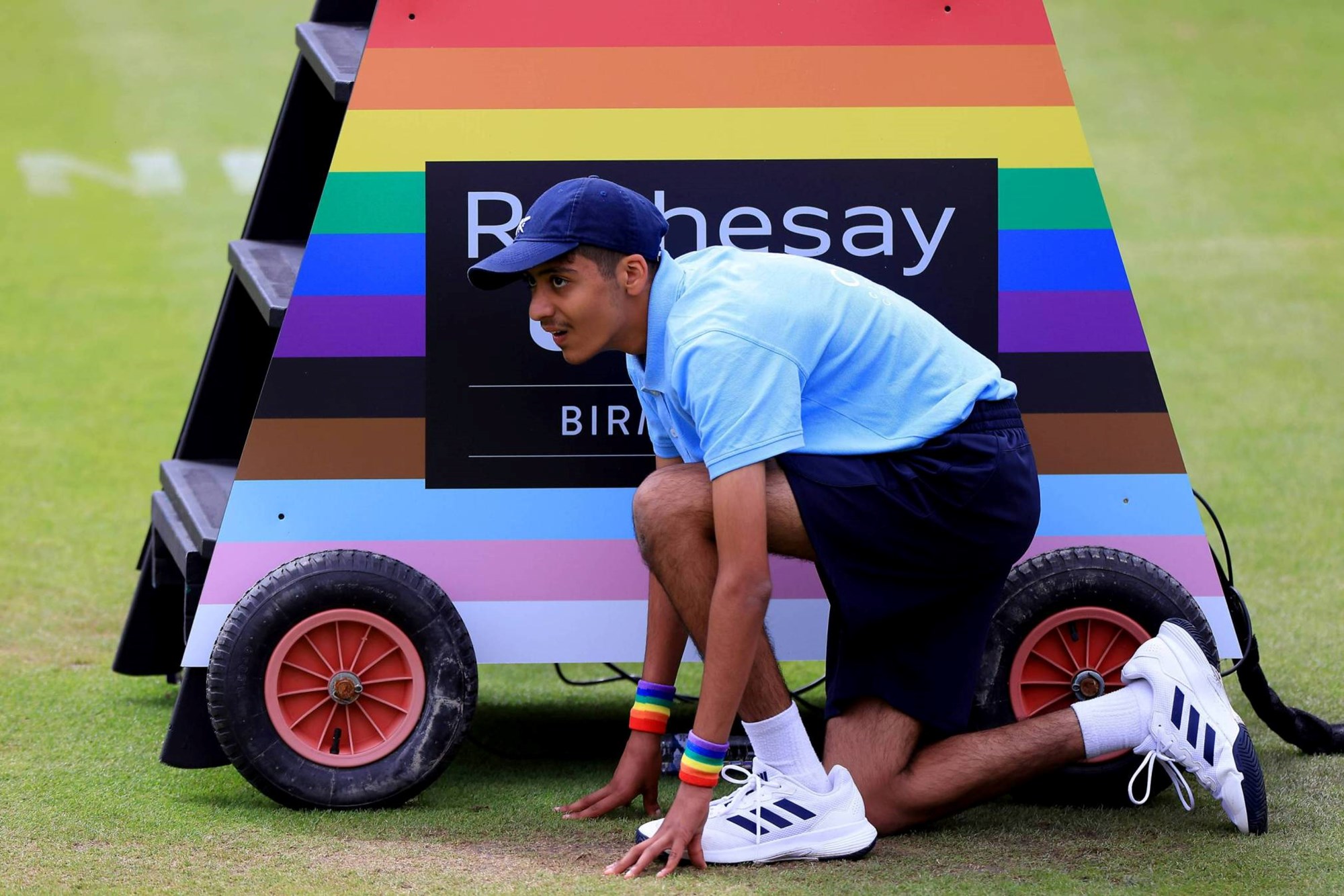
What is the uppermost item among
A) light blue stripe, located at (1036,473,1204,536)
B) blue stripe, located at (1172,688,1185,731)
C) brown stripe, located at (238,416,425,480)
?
brown stripe, located at (238,416,425,480)

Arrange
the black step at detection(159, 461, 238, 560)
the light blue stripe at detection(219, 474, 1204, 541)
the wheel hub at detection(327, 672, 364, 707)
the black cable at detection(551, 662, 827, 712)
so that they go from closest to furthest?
1. the wheel hub at detection(327, 672, 364, 707)
2. the light blue stripe at detection(219, 474, 1204, 541)
3. the black step at detection(159, 461, 238, 560)
4. the black cable at detection(551, 662, 827, 712)

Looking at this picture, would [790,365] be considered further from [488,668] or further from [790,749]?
[488,668]

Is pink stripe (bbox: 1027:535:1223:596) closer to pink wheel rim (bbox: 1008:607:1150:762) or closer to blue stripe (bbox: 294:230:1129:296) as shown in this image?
pink wheel rim (bbox: 1008:607:1150:762)

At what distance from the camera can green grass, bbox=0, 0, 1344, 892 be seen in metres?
2.70

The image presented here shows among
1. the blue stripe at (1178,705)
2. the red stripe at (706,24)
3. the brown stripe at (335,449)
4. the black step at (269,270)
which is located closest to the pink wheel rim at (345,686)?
the brown stripe at (335,449)

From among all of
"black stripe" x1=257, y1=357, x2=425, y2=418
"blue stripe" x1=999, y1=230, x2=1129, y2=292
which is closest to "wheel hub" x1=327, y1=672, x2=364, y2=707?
"black stripe" x1=257, y1=357, x2=425, y2=418

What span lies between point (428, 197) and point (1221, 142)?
877 centimetres

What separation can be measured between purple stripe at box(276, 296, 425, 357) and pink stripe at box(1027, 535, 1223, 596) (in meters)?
1.29

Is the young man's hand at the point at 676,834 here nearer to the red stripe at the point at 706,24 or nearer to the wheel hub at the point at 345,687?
the wheel hub at the point at 345,687

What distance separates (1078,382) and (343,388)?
144cm

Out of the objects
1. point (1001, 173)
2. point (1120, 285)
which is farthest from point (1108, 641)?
point (1001, 173)

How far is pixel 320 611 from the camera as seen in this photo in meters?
3.01

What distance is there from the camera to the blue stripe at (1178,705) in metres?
2.84

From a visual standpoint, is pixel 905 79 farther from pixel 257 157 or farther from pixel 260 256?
pixel 257 157
